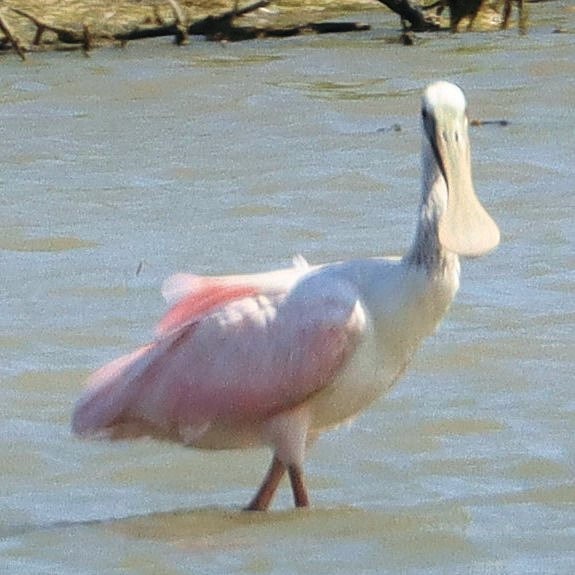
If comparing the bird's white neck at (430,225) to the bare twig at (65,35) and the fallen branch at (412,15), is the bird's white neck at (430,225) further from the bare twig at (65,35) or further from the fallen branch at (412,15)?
the fallen branch at (412,15)

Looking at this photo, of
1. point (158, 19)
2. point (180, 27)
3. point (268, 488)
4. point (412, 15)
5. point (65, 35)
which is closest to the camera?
point (268, 488)

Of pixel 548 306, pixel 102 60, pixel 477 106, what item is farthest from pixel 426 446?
pixel 102 60

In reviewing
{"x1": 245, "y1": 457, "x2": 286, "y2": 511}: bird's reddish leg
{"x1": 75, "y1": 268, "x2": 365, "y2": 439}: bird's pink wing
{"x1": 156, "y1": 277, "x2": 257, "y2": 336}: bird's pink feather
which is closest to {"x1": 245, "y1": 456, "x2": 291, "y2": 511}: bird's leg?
{"x1": 245, "y1": 457, "x2": 286, "y2": 511}: bird's reddish leg

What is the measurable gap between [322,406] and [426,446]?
71cm

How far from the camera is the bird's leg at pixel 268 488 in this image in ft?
19.7

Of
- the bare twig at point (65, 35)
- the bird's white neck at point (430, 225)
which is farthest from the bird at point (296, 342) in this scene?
the bare twig at point (65, 35)

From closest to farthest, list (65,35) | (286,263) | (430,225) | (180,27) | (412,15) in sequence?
(430,225)
(286,263)
(65,35)
(180,27)
(412,15)

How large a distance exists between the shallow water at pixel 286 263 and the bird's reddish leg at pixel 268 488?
4 centimetres

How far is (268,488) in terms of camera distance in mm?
6004

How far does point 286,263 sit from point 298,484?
9.45 feet

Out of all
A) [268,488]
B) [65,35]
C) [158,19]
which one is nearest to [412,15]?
[158,19]

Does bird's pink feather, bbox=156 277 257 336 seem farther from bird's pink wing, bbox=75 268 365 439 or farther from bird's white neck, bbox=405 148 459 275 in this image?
bird's white neck, bbox=405 148 459 275

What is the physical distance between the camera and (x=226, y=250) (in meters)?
9.10

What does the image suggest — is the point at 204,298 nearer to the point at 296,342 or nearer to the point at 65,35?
the point at 296,342
